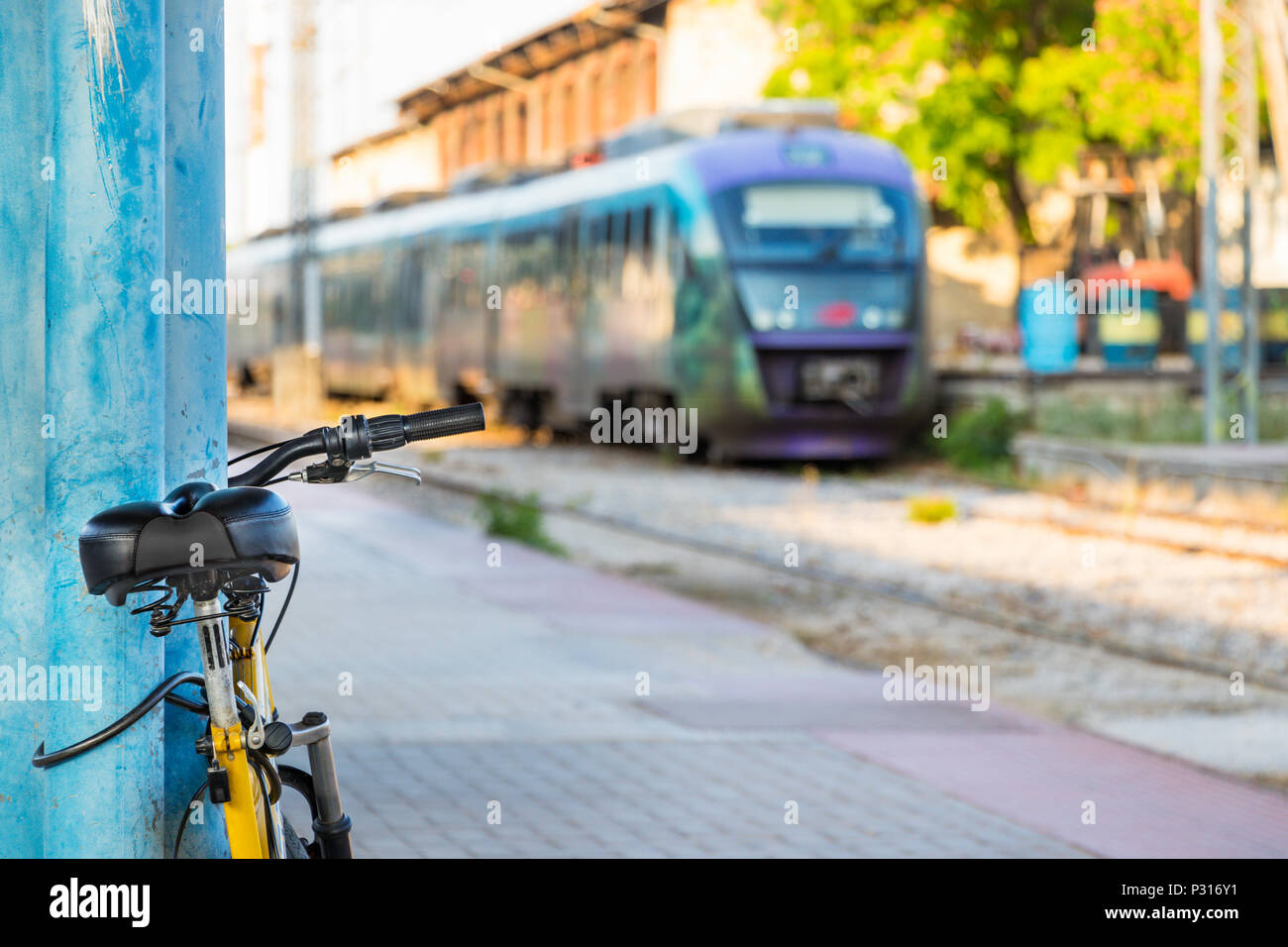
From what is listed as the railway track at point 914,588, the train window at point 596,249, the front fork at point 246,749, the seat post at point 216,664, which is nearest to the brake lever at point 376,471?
the front fork at point 246,749

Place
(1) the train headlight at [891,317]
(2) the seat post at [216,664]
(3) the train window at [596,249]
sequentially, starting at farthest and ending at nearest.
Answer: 1. (3) the train window at [596,249]
2. (1) the train headlight at [891,317]
3. (2) the seat post at [216,664]

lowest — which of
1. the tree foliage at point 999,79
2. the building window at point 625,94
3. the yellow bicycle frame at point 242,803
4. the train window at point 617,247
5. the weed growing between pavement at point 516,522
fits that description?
the weed growing between pavement at point 516,522

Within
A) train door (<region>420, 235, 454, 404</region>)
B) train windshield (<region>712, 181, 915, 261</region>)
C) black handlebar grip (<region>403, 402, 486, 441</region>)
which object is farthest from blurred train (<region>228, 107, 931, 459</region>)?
black handlebar grip (<region>403, 402, 486, 441</region>)

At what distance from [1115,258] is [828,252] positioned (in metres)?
17.6

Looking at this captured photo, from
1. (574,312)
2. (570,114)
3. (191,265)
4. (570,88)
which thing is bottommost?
(191,265)

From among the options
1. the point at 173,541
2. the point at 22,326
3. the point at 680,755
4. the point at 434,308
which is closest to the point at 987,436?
the point at 434,308

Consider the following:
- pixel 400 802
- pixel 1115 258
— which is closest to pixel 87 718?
pixel 400 802

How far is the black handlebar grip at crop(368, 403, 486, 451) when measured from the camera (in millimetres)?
2744

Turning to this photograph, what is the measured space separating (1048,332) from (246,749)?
24274mm

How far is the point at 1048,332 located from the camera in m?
26.0

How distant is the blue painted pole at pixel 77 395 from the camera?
2.60 metres

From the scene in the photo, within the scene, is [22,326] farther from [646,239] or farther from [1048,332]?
[1048,332]

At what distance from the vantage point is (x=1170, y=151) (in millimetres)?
31688

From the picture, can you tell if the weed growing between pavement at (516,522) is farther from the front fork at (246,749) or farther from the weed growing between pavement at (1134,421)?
the front fork at (246,749)
